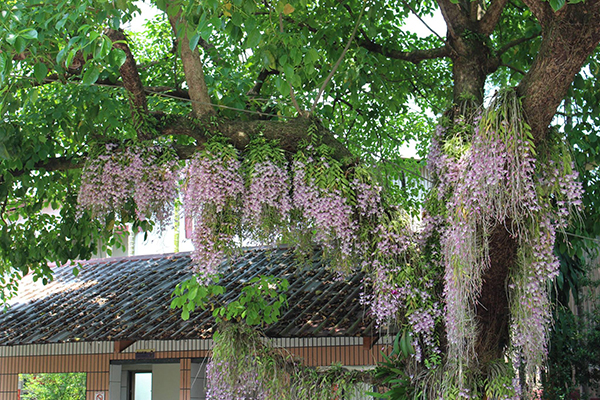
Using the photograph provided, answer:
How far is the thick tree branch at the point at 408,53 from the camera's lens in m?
4.89

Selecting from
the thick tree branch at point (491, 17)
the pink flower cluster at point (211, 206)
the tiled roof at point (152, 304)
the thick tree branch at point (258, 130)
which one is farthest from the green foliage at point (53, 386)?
the thick tree branch at point (491, 17)

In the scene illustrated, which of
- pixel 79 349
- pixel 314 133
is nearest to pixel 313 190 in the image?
pixel 314 133

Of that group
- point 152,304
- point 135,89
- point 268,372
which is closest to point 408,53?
point 135,89

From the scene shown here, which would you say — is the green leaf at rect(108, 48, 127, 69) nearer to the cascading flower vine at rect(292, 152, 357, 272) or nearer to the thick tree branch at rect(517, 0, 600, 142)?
the cascading flower vine at rect(292, 152, 357, 272)

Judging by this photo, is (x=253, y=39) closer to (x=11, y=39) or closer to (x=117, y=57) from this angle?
(x=117, y=57)

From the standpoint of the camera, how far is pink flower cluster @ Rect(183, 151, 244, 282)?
14.7ft

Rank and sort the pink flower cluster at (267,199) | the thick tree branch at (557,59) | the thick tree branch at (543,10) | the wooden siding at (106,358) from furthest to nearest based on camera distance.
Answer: the wooden siding at (106,358), the pink flower cluster at (267,199), the thick tree branch at (543,10), the thick tree branch at (557,59)

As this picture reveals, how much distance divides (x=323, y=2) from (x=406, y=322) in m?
3.26

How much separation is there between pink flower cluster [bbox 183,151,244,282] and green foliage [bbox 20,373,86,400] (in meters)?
4.91

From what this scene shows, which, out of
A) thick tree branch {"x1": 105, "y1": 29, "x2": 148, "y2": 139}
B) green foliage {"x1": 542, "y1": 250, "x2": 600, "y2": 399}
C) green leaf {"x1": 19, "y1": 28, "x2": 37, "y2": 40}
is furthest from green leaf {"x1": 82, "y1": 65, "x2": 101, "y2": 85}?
green foliage {"x1": 542, "y1": 250, "x2": 600, "y2": 399}

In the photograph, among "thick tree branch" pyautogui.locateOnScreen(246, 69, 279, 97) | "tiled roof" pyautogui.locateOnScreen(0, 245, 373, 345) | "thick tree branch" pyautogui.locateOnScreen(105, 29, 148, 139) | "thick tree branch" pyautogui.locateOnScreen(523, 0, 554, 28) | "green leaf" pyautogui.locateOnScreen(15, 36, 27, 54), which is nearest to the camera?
"thick tree branch" pyautogui.locateOnScreen(523, 0, 554, 28)

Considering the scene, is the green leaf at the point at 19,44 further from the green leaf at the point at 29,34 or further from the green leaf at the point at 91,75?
the green leaf at the point at 91,75

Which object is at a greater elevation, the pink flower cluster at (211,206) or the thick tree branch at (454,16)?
the thick tree branch at (454,16)

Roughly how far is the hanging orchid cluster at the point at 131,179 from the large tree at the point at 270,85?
0.07 meters
